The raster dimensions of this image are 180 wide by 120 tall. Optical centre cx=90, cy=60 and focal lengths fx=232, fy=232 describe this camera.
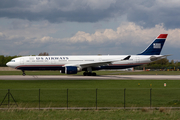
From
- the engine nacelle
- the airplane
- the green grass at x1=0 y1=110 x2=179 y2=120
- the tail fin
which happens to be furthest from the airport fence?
the tail fin

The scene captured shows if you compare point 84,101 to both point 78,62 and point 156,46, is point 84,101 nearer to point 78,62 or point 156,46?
point 78,62

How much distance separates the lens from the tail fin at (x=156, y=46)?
5653 centimetres

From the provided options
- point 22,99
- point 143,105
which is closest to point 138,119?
point 143,105

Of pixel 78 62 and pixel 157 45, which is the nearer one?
pixel 78 62

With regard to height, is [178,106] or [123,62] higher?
[123,62]

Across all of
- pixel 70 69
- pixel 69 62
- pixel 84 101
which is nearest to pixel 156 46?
pixel 69 62

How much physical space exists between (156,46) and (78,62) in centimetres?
1984

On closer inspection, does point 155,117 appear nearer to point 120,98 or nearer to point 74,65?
point 120,98

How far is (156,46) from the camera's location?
56.8m

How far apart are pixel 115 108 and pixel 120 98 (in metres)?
3.17

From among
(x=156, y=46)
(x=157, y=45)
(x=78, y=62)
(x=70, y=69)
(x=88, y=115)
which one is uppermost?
(x=157, y=45)

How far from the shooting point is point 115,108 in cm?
1755

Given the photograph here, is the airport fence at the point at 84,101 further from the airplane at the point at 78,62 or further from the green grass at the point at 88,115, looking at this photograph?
the airplane at the point at 78,62

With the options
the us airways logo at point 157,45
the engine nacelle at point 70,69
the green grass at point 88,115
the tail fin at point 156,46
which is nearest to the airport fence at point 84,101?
the green grass at point 88,115
